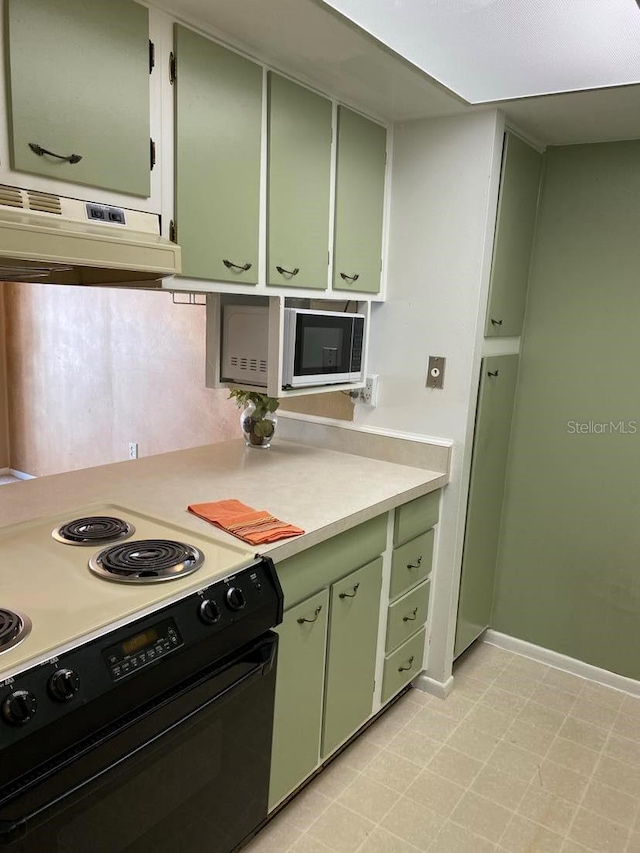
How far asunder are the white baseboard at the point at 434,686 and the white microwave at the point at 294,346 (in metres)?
1.26

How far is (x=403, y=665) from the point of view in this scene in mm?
2377

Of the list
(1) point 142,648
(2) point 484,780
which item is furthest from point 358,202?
(2) point 484,780

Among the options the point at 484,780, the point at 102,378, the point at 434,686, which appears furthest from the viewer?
the point at 102,378

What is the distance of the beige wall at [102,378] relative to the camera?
13.1 ft

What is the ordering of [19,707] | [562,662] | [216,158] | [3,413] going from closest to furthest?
1. [19,707]
2. [216,158]
3. [562,662]
4. [3,413]

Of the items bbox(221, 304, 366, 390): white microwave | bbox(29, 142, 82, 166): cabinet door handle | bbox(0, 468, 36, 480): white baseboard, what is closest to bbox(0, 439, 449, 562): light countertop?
bbox(221, 304, 366, 390): white microwave

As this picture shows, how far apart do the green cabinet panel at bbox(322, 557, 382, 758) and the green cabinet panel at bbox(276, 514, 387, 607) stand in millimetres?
52

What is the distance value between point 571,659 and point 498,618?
0.34 m

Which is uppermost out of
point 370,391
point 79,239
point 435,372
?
point 79,239

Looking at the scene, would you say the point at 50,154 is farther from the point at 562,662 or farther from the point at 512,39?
the point at 562,662

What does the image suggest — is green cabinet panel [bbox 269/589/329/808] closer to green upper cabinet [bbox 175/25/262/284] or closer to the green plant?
the green plant

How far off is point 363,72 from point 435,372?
3.42ft

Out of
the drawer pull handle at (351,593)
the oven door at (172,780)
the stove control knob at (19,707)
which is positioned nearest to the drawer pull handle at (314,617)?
the drawer pull handle at (351,593)

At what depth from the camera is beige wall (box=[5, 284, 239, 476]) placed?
400 centimetres
